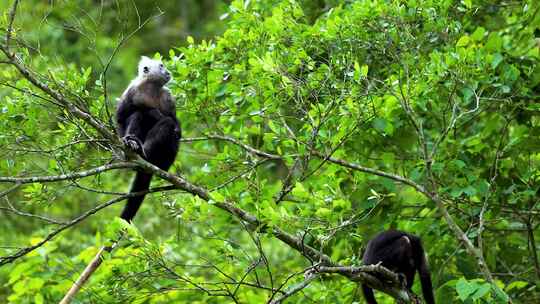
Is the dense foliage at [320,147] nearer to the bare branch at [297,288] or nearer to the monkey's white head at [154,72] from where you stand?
the monkey's white head at [154,72]

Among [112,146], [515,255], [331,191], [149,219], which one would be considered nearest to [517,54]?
[515,255]

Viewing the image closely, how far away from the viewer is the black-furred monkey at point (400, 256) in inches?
247

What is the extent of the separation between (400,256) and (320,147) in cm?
107

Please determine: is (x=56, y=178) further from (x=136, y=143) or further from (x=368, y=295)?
(x=368, y=295)

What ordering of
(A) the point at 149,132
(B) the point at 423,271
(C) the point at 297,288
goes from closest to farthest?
(C) the point at 297,288 → (B) the point at 423,271 → (A) the point at 149,132

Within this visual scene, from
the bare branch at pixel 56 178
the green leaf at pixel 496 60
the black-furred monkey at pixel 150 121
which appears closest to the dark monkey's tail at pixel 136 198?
the black-furred monkey at pixel 150 121

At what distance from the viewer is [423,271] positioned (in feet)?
20.7

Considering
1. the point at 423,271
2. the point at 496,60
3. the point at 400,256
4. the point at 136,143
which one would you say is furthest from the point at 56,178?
the point at 496,60

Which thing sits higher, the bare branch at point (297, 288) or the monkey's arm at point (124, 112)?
the monkey's arm at point (124, 112)

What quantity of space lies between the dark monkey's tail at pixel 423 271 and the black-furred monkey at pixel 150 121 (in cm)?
222

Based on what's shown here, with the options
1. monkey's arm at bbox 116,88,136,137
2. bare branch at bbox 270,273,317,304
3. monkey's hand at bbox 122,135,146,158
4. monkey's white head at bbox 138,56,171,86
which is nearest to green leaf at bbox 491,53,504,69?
bare branch at bbox 270,273,317,304

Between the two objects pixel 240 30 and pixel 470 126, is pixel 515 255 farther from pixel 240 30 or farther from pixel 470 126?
pixel 240 30

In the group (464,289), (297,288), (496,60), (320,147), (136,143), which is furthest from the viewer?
(136,143)

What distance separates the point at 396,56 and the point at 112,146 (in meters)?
2.19
